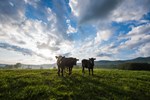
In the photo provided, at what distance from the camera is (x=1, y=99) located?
1132 cm

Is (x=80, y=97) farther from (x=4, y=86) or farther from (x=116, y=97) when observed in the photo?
(x=4, y=86)

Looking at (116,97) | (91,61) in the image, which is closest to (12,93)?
(116,97)

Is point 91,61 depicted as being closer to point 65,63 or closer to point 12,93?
point 65,63

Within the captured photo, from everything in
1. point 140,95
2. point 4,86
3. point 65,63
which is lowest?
point 140,95

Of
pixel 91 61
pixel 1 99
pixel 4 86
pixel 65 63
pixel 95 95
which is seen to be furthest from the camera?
pixel 91 61

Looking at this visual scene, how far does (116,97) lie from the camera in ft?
42.1

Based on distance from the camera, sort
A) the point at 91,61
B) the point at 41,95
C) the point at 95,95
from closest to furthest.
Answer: the point at 41,95 → the point at 95,95 → the point at 91,61

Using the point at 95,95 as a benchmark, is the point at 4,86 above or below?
above

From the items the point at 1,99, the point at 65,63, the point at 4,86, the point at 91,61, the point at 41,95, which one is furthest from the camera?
the point at 91,61

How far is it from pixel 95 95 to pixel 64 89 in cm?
317

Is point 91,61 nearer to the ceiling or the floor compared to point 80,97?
Answer: nearer to the ceiling

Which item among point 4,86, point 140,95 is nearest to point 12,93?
point 4,86

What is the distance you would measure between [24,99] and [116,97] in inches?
319

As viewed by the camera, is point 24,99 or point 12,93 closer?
point 24,99
